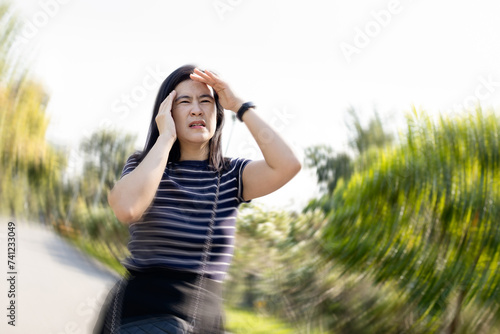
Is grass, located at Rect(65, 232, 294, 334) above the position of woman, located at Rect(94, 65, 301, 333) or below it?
below

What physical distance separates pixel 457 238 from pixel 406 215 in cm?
45

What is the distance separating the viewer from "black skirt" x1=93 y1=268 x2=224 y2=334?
3.50 ft

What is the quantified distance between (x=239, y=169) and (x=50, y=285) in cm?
386

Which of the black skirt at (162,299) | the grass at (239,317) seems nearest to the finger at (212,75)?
the black skirt at (162,299)

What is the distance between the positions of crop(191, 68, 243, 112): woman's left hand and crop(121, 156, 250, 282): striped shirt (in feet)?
0.66

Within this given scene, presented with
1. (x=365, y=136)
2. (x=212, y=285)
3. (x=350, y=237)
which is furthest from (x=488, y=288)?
(x=212, y=285)

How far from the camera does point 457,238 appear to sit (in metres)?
4.06

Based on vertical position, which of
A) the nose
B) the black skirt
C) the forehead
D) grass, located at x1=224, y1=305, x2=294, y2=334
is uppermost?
the forehead

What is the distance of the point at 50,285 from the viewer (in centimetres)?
454

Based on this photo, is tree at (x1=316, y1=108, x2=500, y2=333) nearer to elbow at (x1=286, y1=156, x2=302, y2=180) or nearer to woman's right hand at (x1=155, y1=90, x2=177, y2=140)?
elbow at (x1=286, y1=156, x2=302, y2=180)

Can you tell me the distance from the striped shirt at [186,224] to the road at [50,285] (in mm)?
2373

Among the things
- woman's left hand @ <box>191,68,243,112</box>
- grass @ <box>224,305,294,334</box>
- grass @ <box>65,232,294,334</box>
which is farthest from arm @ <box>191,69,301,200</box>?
grass @ <box>224,305,294,334</box>

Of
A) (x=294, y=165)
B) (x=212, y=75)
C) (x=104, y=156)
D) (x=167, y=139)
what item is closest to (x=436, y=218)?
(x=104, y=156)

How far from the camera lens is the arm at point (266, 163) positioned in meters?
1.31
